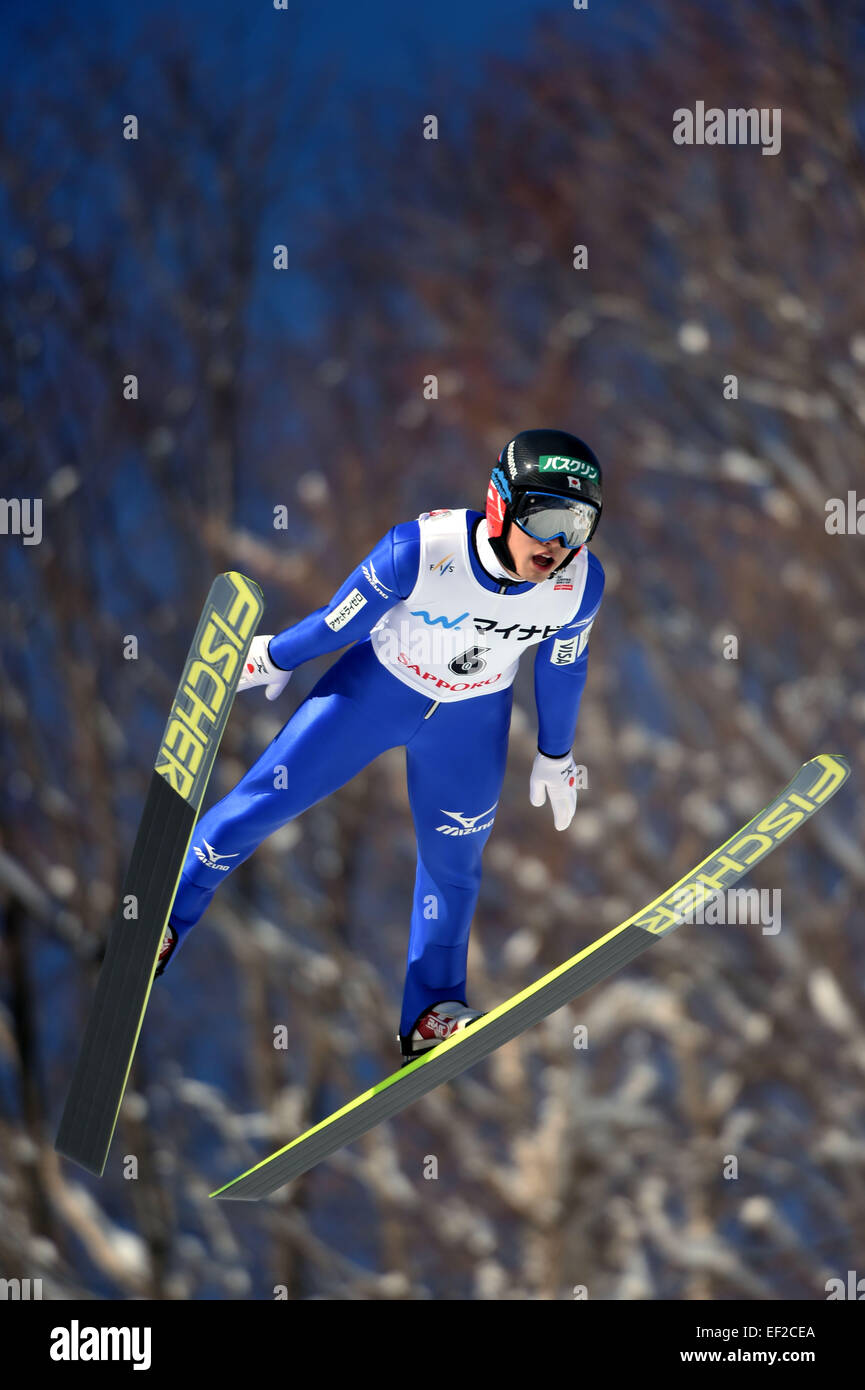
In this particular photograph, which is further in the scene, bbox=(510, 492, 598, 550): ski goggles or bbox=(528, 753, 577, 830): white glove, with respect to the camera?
bbox=(528, 753, 577, 830): white glove

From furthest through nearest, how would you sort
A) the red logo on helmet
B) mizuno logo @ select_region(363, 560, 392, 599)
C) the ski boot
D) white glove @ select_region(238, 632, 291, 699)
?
the ski boot
white glove @ select_region(238, 632, 291, 699)
mizuno logo @ select_region(363, 560, 392, 599)
the red logo on helmet

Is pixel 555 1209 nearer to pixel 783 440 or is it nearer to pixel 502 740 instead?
pixel 783 440

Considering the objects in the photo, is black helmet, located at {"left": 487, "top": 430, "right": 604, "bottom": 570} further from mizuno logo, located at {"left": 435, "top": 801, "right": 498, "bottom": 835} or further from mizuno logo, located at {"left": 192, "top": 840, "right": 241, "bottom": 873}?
mizuno logo, located at {"left": 192, "top": 840, "right": 241, "bottom": 873}

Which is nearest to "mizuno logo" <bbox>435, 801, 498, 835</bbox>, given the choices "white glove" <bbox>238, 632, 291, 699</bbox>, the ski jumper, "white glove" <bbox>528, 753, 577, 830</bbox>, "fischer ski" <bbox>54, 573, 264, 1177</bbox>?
the ski jumper

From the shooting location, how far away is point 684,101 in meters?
10.6

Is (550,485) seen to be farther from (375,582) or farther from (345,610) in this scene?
(345,610)

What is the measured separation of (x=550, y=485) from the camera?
3.93 metres

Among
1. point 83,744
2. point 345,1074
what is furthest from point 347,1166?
point 83,744

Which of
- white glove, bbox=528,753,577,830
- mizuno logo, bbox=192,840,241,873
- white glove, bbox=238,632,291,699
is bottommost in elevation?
mizuno logo, bbox=192,840,241,873

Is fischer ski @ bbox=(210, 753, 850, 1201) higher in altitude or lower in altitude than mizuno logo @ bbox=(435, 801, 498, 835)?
lower

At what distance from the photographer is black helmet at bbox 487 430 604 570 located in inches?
155

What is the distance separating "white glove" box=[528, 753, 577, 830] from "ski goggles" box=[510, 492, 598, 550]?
2.64ft

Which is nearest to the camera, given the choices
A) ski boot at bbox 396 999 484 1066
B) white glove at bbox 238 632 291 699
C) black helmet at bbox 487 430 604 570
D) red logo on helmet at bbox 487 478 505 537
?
black helmet at bbox 487 430 604 570

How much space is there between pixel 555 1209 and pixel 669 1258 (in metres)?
0.86
